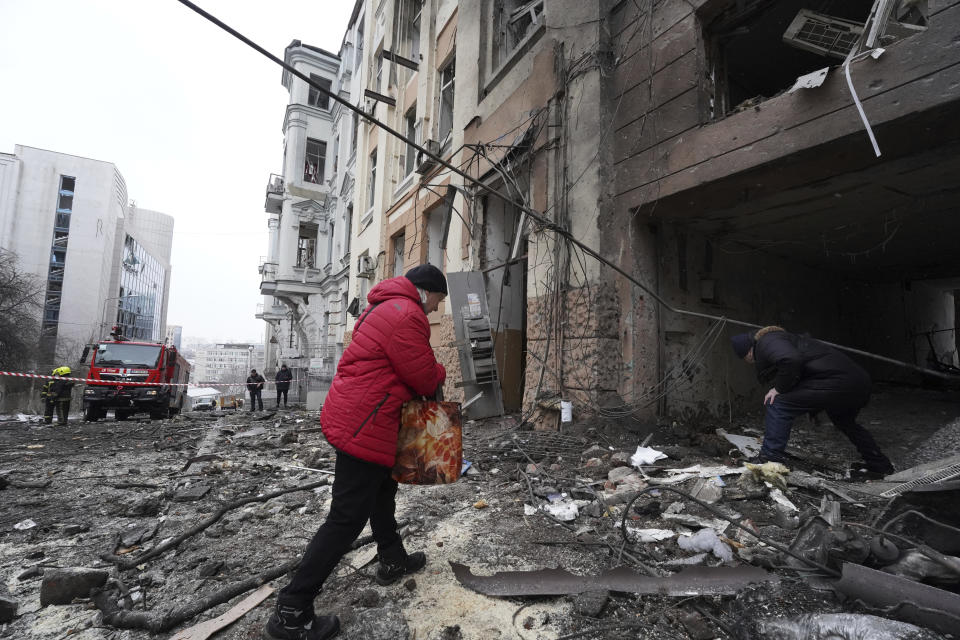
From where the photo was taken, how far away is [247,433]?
8328 millimetres


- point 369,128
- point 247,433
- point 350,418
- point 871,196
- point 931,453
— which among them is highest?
point 369,128

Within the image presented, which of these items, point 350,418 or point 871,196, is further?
point 871,196

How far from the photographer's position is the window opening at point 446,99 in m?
10.2

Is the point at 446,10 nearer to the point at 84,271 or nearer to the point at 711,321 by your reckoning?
the point at 711,321

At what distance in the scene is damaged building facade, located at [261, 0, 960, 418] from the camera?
3592 millimetres

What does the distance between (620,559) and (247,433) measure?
7991mm

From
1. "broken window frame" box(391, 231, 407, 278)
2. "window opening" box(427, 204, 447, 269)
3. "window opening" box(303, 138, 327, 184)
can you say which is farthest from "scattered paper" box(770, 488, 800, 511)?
"window opening" box(303, 138, 327, 184)

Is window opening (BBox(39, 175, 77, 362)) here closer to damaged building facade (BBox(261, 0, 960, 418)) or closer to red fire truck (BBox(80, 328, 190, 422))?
red fire truck (BBox(80, 328, 190, 422))

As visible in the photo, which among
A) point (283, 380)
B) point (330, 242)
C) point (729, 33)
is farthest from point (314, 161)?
point (729, 33)

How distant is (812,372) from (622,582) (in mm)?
→ 2837

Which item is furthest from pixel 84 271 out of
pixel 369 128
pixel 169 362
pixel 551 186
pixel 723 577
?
pixel 723 577

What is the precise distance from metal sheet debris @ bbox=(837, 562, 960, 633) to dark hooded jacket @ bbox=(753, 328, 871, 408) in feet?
7.73

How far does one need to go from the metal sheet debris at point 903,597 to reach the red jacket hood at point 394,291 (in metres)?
2.25

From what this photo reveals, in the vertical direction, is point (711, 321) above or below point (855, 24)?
below
